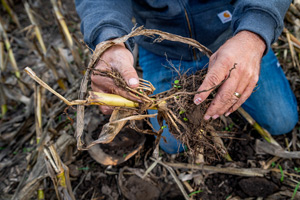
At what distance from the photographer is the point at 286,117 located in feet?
5.31

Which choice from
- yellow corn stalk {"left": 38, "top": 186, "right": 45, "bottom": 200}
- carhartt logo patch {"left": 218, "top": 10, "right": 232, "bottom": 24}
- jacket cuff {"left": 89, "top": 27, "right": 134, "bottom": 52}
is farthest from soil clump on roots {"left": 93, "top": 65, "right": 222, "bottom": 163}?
yellow corn stalk {"left": 38, "top": 186, "right": 45, "bottom": 200}

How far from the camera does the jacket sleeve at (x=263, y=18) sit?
115cm

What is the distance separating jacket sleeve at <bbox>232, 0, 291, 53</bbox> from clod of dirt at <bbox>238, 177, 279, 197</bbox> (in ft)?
2.70

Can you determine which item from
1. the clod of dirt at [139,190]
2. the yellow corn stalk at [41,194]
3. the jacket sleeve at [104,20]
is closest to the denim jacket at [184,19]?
the jacket sleeve at [104,20]

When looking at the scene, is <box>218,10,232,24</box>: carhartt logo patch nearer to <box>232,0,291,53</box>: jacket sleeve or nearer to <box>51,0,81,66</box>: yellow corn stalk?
<box>232,0,291,53</box>: jacket sleeve

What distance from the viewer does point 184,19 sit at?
1558 mm

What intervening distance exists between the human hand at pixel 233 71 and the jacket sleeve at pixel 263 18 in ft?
0.10

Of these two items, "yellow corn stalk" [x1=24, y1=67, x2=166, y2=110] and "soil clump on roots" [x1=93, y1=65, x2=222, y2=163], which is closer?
"yellow corn stalk" [x1=24, y1=67, x2=166, y2=110]

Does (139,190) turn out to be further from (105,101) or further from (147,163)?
(105,101)

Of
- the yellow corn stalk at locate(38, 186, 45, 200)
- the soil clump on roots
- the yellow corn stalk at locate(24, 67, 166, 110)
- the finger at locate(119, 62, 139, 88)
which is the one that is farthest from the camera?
the yellow corn stalk at locate(38, 186, 45, 200)

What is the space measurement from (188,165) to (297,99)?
1.14 m

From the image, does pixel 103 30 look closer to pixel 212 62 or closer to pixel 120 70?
pixel 120 70

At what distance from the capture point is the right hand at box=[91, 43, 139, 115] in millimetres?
1081

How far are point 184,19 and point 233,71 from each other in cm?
66
